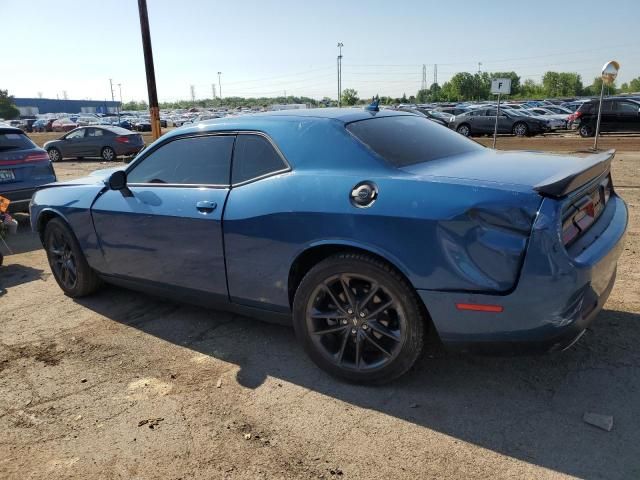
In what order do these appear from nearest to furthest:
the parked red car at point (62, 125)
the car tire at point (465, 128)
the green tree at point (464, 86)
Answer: the car tire at point (465, 128) < the parked red car at point (62, 125) < the green tree at point (464, 86)

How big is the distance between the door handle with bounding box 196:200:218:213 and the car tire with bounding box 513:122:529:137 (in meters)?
24.3

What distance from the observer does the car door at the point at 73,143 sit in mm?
19828

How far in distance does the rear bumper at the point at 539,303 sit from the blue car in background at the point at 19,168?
23.5 ft

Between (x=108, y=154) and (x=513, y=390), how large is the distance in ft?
63.7

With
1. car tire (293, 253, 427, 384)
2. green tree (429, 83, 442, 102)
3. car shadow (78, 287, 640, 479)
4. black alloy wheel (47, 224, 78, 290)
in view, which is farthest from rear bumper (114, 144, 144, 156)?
green tree (429, 83, 442, 102)

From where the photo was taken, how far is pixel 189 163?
3.79 metres

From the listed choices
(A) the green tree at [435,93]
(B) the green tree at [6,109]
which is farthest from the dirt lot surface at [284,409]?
(A) the green tree at [435,93]

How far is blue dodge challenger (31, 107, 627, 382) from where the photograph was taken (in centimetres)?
250

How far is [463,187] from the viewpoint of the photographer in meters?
2.61

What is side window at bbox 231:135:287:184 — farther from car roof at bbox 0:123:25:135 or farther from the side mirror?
car roof at bbox 0:123:25:135

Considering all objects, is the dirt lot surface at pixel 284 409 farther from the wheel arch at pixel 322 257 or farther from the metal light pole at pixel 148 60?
the metal light pole at pixel 148 60

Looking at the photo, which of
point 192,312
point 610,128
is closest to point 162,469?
point 192,312

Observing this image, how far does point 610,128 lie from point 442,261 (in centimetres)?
2325

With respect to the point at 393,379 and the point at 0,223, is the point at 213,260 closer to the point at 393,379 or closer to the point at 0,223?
the point at 393,379
